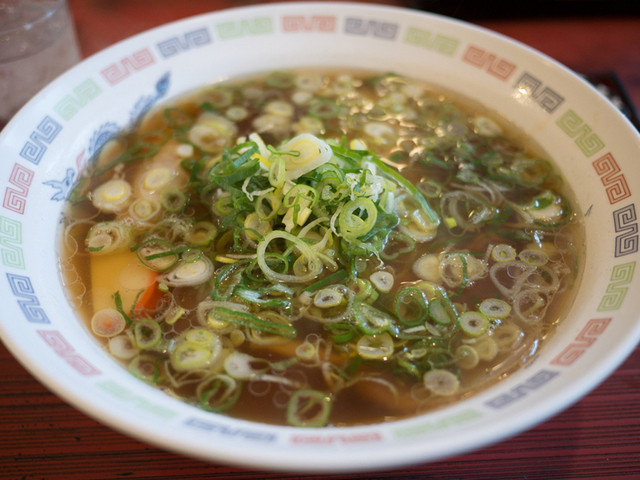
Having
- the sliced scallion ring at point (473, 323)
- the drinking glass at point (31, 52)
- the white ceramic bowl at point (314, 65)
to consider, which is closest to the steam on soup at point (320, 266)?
the sliced scallion ring at point (473, 323)

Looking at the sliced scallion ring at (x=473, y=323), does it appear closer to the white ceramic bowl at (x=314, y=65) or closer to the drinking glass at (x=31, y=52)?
the white ceramic bowl at (x=314, y=65)

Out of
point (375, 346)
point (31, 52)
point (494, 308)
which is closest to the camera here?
point (375, 346)

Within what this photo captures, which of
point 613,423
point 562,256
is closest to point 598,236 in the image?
point 562,256

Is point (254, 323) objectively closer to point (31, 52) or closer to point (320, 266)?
point (320, 266)

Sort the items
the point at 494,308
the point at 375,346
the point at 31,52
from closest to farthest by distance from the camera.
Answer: the point at 375,346
the point at 494,308
the point at 31,52

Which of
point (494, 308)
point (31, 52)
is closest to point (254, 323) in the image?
point (494, 308)

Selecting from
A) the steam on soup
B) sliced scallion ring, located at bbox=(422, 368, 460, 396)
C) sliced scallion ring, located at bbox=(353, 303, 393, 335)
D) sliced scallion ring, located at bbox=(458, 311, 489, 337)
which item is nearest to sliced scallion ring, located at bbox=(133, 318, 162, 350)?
the steam on soup

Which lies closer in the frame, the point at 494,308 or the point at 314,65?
the point at 494,308

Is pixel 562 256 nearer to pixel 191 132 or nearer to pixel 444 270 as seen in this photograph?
pixel 444 270
